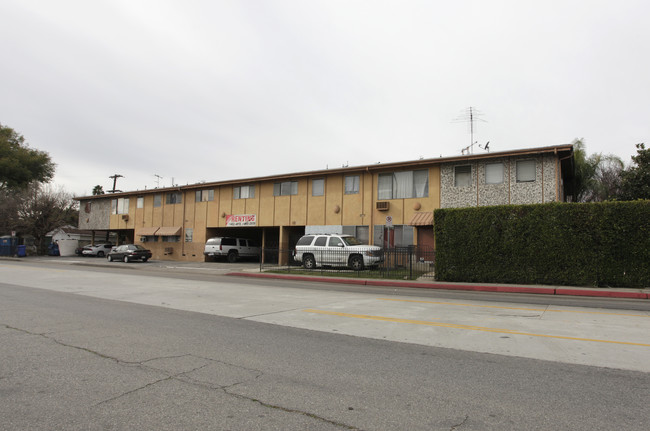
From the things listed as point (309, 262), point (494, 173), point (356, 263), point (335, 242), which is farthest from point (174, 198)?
point (494, 173)

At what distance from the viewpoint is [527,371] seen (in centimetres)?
484

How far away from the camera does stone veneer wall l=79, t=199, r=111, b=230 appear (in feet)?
140

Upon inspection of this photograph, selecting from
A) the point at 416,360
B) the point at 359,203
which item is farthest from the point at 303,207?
the point at 416,360

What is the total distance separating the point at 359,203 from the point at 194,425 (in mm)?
22843

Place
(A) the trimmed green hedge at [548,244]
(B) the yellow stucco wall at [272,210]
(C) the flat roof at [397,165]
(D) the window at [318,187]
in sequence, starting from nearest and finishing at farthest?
(A) the trimmed green hedge at [548,244] < (C) the flat roof at [397,165] < (B) the yellow stucco wall at [272,210] < (D) the window at [318,187]

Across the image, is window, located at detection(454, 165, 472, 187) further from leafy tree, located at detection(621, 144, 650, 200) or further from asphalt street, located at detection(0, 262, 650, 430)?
asphalt street, located at detection(0, 262, 650, 430)

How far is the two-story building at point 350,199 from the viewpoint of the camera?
21.1 metres

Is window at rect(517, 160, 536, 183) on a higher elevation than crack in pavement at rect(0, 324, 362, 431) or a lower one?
higher

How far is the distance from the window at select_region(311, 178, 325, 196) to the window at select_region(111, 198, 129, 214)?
2290cm

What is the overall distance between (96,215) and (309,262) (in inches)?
1252

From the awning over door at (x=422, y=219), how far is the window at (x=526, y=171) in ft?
16.0

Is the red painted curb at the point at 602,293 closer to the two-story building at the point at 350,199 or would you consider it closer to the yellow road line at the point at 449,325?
the two-story building at the point at 350,199

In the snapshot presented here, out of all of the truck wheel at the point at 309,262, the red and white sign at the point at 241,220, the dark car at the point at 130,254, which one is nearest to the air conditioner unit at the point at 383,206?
the truck wheel at the point at 309,262

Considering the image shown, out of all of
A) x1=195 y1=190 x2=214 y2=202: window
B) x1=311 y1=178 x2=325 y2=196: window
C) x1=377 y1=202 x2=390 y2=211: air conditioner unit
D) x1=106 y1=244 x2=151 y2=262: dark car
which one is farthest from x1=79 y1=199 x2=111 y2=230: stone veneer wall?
x1=377 y1=202 x2=390 y2=211: air conditioner unit
